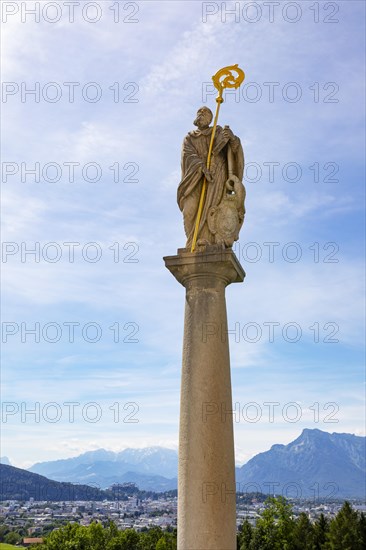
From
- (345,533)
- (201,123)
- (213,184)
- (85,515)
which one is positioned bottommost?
(85,515)

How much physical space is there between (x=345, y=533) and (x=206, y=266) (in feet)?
173

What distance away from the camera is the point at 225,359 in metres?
11.8

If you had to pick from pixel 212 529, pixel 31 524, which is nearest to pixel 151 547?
pixel 212 529

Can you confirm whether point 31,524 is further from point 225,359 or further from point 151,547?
point 225,359

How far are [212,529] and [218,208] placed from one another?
5785 millimetres

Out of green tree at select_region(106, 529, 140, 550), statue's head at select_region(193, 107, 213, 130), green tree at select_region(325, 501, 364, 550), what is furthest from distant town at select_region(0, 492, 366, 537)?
statue's head at select_region(193, 107, 213, 130)

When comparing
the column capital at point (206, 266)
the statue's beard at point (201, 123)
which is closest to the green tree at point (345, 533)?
the column capital at point (206, 266)

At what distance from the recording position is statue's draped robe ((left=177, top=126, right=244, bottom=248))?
12.8 metres

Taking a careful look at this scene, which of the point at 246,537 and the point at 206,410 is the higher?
the point at 206,410

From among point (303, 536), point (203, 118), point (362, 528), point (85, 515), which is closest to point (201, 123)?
point (203, 118)

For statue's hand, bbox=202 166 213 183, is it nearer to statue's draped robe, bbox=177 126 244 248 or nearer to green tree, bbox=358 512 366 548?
statue's draped robe, bbox=177 126 244 248

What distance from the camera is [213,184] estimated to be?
12906 millimetres

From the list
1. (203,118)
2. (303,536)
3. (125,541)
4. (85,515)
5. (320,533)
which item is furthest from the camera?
(85,515)

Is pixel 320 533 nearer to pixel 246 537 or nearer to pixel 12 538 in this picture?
pixel 246 537
